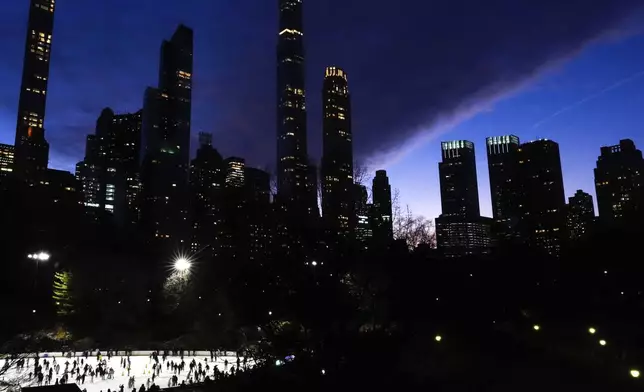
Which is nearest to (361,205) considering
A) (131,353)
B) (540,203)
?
(131,353)

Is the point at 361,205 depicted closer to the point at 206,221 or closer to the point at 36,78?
the point at 206,221

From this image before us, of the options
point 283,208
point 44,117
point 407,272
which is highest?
point 44,117

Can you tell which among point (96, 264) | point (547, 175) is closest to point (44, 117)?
point (96, 264)

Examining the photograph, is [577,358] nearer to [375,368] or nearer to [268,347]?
[375,368]

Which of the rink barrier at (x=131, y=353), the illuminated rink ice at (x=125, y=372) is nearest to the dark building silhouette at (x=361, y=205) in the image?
the illuminated rink ice at (x=125, y=372)

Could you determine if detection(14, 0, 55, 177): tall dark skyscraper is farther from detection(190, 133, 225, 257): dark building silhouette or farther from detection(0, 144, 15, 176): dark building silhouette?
detection(190, 133, 225, 257): dark building silhouette

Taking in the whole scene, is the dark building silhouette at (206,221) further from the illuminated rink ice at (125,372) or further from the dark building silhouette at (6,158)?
the dark building silhouette at (6,158)
